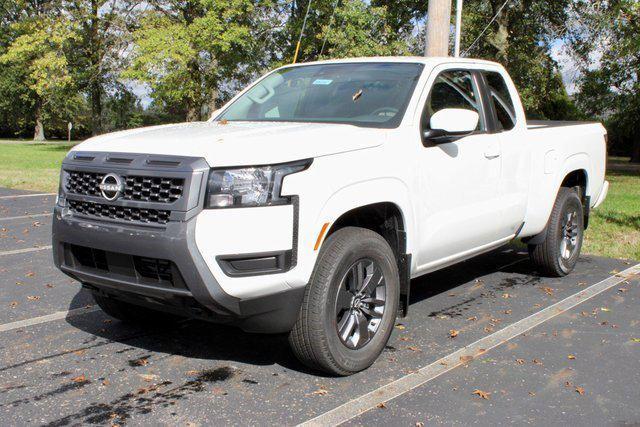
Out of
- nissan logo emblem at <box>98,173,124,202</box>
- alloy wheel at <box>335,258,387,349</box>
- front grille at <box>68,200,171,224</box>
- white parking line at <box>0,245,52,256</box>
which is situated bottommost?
white parking line at <box>0,245,52,256</box>

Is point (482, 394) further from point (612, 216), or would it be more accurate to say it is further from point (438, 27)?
point (612, 216)

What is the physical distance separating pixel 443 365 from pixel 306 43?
2756 cm

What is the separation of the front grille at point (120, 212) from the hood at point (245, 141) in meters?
0.32

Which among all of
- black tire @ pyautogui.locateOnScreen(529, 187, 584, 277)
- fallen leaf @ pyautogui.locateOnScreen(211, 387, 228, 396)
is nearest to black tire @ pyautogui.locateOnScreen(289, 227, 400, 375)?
fallen leaf @ pyautogui.locateOnScreen(211, 387, 228, 396)

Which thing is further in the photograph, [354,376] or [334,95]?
[334,95]

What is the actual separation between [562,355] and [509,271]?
8.77 feet

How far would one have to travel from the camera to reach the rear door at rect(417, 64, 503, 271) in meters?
4.89

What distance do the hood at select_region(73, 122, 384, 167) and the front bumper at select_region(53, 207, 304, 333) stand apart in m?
0.41

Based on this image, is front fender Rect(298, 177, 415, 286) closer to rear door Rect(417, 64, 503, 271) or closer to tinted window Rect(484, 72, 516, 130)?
rear door Rect(417, 64, 503, 271)

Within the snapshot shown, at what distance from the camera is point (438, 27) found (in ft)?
30.1

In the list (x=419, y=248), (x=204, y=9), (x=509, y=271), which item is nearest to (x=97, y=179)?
(x=419, y=248)

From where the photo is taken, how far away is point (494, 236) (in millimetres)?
5785

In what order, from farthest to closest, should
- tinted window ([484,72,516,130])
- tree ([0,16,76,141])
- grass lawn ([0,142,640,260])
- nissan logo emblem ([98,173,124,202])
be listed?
tree ([0,16,76,141]), grass lawn ([0,142,640,260]), tinted window ([484,72,516,130]), nissan logo emblem ([98,173,124,202])

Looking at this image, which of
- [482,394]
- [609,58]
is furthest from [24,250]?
[609,58]
